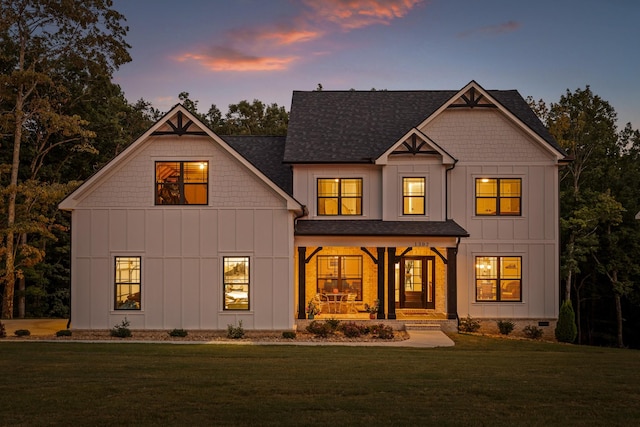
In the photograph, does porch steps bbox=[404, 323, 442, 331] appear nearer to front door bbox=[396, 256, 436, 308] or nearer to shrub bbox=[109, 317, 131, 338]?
front door bbox=[396, 256, 436, 308]

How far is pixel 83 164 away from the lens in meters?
34.1

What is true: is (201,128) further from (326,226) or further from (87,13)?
(87,13)

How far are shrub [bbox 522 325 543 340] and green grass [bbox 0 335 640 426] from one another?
6.19 m

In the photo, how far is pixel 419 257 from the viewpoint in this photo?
2358cm

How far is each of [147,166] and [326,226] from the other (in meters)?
6.91

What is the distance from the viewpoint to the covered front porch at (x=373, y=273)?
21.5 meters

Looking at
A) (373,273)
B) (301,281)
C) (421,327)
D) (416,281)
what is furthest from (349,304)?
(421,327)

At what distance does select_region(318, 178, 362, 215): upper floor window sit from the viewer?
2297 cm

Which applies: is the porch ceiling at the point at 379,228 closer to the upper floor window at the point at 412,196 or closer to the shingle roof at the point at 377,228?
the shingle roof at the point at 377,228

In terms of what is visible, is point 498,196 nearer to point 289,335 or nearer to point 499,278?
point 499,278

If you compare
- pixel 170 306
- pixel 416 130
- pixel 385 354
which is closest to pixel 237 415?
pixel 385 354

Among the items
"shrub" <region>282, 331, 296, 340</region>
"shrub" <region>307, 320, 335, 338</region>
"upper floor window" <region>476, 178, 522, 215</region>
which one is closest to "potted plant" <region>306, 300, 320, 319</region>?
"shrub" <region>307, 320, 335, 338</region>

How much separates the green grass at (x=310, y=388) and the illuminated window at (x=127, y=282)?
4114mm

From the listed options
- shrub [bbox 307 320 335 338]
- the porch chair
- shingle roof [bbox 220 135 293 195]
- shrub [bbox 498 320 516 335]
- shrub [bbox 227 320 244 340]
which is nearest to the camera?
shrub [bbox 227 320 244 340]
